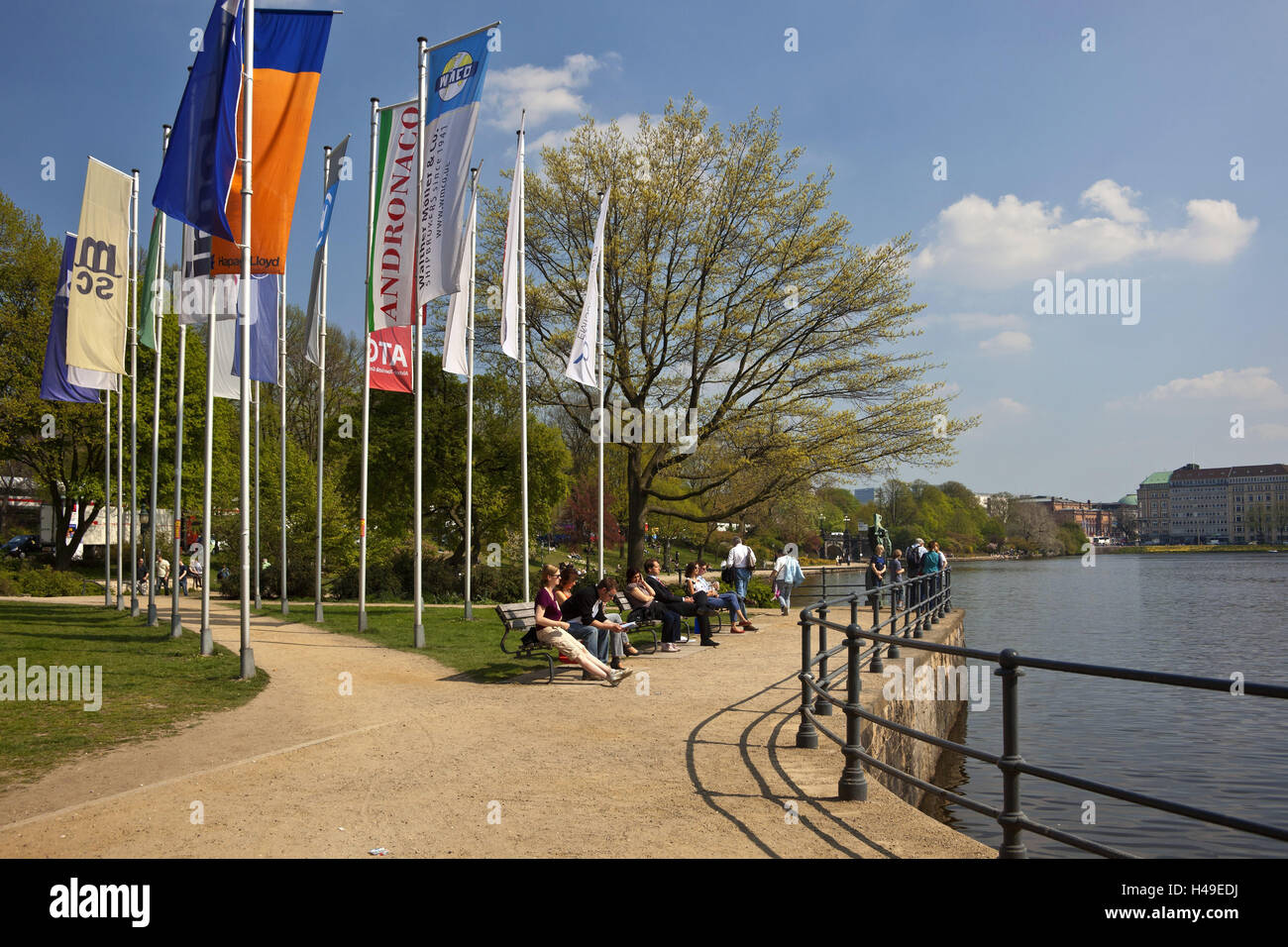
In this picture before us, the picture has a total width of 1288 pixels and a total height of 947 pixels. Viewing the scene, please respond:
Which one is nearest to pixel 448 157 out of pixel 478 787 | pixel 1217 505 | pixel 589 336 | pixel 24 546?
pixel 589 336

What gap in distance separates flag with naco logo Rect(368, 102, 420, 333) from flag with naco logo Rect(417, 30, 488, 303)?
0.50 meters

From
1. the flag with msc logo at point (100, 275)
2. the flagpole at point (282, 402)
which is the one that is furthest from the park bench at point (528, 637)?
the flag with msc logo at point (100, 275)

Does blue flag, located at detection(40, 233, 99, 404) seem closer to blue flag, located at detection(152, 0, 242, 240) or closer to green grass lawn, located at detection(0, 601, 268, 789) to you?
green grass lawn, located at detection(0, 601, 268, 789)

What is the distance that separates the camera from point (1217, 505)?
561ft

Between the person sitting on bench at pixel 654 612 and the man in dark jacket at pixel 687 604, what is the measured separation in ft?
0.61

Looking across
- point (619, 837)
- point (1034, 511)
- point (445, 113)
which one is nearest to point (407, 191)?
point (445, 113)

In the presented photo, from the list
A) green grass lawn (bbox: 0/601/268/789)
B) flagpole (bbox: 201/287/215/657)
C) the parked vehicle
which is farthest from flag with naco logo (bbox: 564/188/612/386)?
the parked vehicle

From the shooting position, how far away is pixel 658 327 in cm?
2672

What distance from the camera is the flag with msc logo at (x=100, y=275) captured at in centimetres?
1933

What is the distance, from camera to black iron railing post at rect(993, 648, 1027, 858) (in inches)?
183

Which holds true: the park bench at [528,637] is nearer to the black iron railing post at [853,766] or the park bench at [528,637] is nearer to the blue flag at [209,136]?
the black iron railing post at [853,766]

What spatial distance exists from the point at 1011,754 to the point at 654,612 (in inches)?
467
